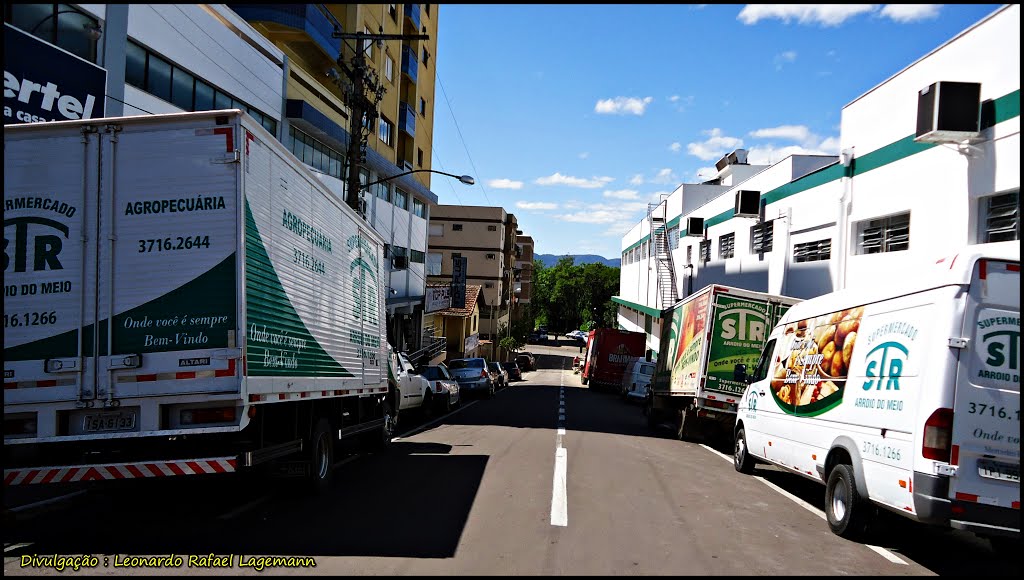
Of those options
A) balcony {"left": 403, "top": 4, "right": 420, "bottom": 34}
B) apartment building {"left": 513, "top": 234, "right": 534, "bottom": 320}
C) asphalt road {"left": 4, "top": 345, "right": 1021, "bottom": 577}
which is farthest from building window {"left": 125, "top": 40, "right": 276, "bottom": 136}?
apartment building {"left": 513, "top": 234, "right": 534, "bottom": 320}

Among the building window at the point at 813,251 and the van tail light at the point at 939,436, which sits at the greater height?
the building window at the point at 813,251

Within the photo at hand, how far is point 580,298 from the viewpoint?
11762cm

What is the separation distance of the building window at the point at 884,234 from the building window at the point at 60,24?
53.8 ft

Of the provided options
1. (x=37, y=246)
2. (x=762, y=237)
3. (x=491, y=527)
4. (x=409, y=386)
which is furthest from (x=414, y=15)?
(x=491, y=527)

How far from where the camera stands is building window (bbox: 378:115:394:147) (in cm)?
3397

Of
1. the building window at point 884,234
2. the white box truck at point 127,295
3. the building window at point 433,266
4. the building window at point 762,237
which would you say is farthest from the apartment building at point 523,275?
the white box truck at point 127,295

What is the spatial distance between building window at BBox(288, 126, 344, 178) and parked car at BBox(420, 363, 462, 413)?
846 centimetres

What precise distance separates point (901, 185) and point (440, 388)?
42.7 ft

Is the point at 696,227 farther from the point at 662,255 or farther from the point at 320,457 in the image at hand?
the point at 320,457

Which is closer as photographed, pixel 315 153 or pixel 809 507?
pixel 809 507

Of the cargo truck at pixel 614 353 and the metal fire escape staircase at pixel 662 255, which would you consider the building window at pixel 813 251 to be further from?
the cargo truck at pixel 614 353

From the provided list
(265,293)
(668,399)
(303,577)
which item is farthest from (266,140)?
(668,399)

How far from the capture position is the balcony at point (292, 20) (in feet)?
77.2

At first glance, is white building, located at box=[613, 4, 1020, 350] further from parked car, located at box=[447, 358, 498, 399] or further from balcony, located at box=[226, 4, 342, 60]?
balcony, located at box=[226, 4, 342, 60]
